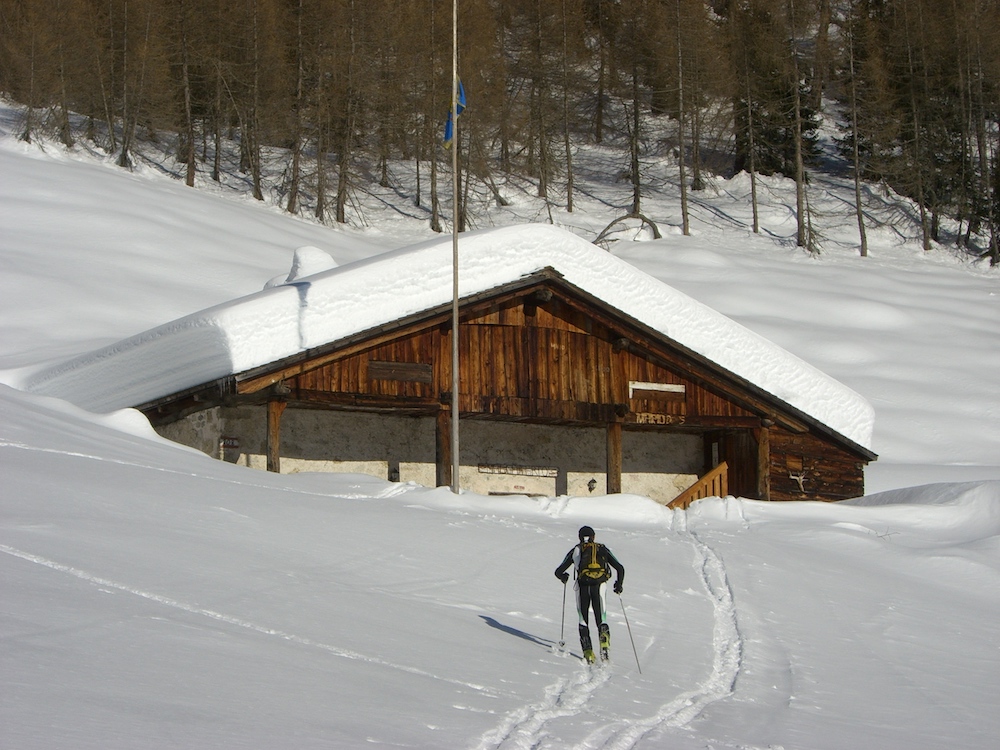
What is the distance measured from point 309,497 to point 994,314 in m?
28.0

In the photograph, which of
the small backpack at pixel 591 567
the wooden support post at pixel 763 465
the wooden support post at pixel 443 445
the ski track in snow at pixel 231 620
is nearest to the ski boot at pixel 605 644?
the small backpack at pixel 591 567

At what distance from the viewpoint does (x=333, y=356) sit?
57.1 ft

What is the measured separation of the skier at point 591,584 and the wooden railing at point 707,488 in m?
10.4

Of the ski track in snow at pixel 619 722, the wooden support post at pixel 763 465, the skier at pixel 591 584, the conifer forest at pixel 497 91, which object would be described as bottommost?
the ski track in snow at pixel 619 722

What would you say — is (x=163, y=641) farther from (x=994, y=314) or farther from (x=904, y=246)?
(x=904, y=246)

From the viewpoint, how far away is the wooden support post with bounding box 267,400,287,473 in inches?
678

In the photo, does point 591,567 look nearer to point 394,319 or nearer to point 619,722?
point 619,722

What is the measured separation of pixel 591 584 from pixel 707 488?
11241 mm

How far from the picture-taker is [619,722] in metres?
6.81

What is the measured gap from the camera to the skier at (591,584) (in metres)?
8.64

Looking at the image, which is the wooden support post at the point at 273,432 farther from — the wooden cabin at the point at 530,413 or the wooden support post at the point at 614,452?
the wooden support post at the point at 614,452

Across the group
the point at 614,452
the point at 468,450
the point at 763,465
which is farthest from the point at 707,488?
the point at 468,450

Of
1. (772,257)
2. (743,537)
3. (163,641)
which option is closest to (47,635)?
(163,641)

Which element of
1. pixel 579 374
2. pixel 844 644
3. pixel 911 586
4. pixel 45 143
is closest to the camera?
pixel 844 644
